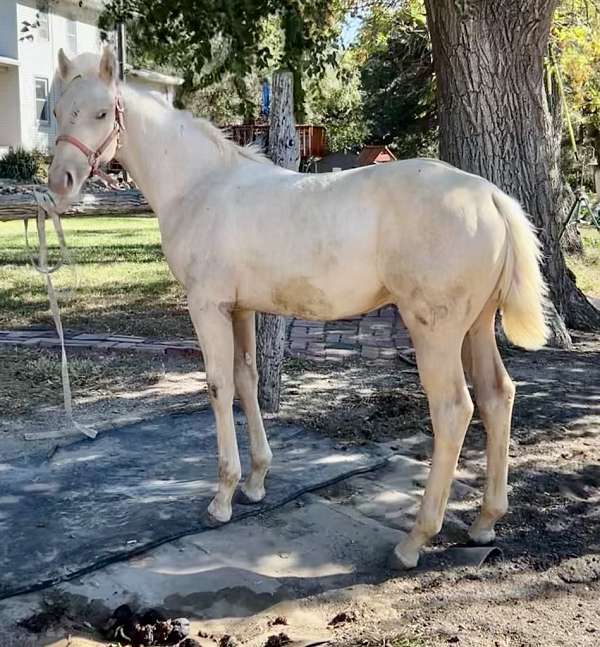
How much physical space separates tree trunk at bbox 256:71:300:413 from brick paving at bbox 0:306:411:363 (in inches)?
60.8

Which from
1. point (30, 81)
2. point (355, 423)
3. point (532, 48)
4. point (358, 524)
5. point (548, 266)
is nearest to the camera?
point (358, 524)

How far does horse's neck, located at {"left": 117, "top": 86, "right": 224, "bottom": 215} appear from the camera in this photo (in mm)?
3527

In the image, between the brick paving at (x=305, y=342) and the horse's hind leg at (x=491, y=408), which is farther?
the brick paving at (x=305, y=342)

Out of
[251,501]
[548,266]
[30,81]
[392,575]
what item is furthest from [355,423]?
[30,81]

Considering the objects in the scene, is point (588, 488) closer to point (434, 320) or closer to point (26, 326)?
point (434, 320)

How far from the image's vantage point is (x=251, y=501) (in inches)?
148

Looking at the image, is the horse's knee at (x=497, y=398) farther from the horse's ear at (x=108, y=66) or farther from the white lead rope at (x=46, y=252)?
the horse's ear at (x=108, y=66)

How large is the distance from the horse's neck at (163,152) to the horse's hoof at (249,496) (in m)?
1.42

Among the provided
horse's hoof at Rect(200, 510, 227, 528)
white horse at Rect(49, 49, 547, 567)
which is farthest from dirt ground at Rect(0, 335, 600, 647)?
horse's hoof at Rect(200, 510, 227, 528)

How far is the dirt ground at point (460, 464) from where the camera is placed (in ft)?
9.20

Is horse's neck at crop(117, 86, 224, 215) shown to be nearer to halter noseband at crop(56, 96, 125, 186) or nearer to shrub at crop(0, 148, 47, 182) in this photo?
halter noseband at crop(56, 96, 125, 186)

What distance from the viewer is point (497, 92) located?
6.79 metres

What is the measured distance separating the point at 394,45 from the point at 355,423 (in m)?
14.7

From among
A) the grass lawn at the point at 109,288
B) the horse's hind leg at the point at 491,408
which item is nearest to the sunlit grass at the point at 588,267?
the grass lawn at the point at 109,288
